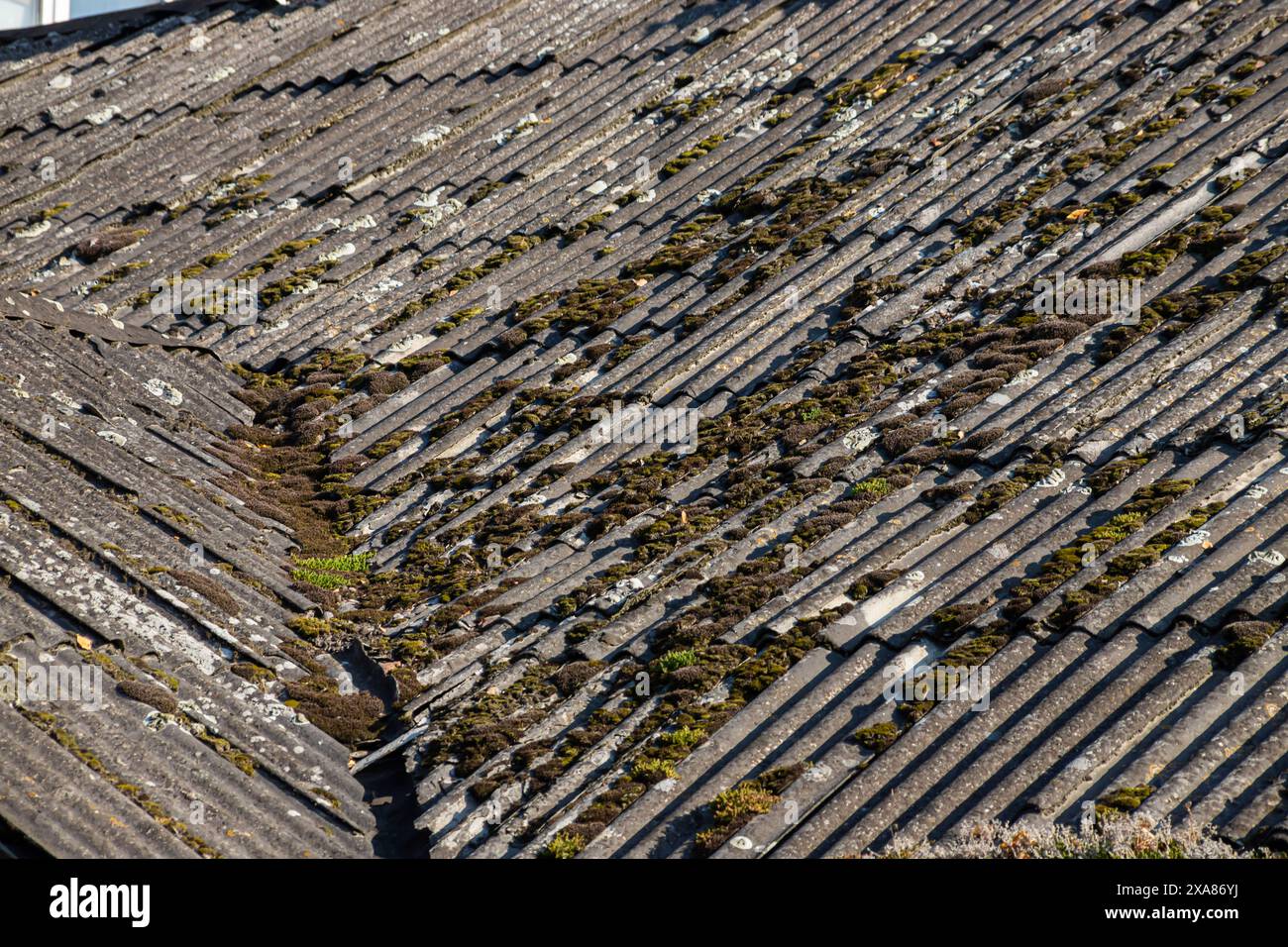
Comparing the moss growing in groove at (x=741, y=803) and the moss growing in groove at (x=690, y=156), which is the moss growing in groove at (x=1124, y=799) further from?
the moss growing in groove at (x=690, y=156)

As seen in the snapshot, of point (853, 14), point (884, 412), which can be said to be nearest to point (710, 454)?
point (884, 412)

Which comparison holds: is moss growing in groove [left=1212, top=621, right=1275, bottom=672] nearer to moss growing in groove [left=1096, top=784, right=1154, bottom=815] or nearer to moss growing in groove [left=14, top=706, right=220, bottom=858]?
moss growing in groove [left=1096, top=784, right=1154, bottom=815]

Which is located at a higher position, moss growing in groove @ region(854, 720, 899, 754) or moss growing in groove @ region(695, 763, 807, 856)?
moss growing in groove @ region(854, 720, 899, 754)

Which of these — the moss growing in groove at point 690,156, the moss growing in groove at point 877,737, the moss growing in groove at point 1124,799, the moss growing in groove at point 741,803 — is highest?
the moss growing in groove at point 690,156

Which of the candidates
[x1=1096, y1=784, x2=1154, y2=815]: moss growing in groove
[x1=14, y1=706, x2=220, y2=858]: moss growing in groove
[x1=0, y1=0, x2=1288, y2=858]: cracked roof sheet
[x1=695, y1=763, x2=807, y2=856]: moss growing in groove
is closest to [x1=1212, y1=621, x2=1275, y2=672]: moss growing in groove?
[x1=0, y1=0, x2=1288, y2=858]: cracked roof sheet

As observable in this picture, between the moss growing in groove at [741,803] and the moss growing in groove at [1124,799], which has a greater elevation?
the moss growing in groove at [1124,799]

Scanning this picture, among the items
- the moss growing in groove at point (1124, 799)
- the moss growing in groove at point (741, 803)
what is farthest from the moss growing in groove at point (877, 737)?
the moss growing in groove at point (1124, 799)

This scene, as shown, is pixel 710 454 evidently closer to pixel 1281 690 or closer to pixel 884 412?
pixel 884 412

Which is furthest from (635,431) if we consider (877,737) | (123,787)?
(123,787)
